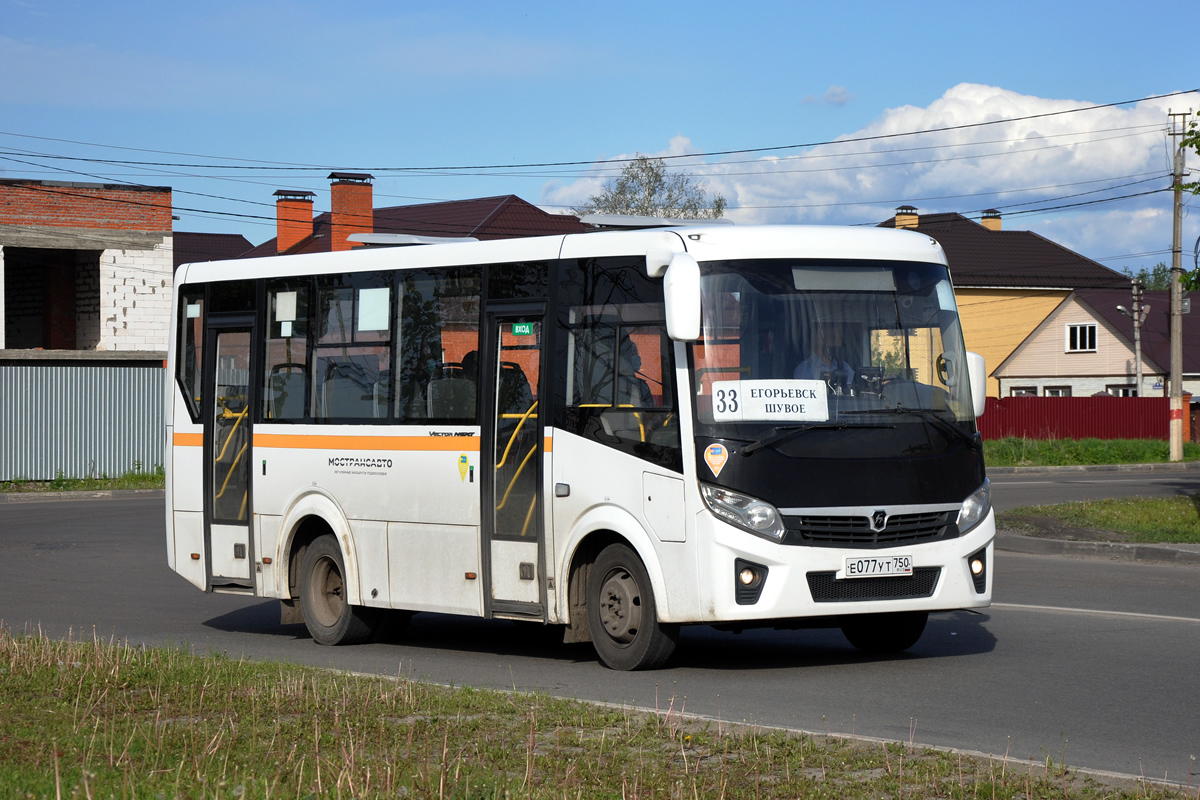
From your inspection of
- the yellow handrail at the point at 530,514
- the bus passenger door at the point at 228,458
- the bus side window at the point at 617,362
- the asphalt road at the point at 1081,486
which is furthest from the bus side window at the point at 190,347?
the asphalt road at the point at 1081,486

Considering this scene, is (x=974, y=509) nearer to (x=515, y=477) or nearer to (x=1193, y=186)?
(x=515, y=477)

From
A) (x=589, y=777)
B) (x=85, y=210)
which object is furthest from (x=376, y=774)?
(x=85, y=210)

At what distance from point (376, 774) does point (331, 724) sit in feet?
4.46

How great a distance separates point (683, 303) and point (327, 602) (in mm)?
4446

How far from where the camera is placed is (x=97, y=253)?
39750 mm

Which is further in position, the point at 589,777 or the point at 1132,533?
the point at 1132,533

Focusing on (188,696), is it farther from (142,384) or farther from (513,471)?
(142,384)

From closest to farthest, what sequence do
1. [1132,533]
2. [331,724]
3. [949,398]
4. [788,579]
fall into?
[331,724] → [788,579] → [949,398] → [1132,533]

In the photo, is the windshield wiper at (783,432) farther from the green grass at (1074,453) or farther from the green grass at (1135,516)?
the green grass at (1074,453)

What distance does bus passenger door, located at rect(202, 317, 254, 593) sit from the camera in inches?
492

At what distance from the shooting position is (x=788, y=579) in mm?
9125

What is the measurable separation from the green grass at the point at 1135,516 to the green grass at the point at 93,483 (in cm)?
1990

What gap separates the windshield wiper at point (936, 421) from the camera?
31.5 feet

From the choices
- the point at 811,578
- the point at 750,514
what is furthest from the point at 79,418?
the point at 811,578
